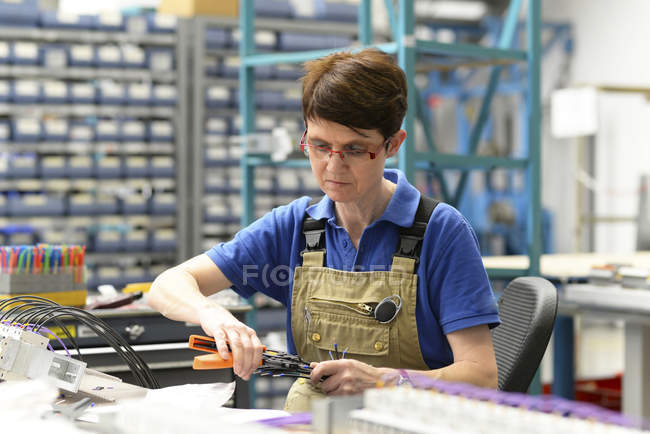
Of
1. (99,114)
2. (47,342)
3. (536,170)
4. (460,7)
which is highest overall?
(460,7)

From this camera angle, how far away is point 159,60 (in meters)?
6.72

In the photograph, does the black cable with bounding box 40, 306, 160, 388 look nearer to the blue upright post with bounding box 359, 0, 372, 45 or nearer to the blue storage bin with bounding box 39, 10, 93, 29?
the blue upright post with bounding box 359, 0, 372, 45

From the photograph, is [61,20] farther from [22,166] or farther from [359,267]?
[359,267]

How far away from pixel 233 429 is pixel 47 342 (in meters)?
0.76

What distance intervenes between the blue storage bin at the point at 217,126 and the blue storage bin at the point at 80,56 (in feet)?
3.60

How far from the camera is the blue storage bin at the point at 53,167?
21.2 feet

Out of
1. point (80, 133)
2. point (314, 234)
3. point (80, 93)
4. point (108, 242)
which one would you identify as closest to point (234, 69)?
point (80, 93)

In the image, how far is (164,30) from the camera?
672 centimetres

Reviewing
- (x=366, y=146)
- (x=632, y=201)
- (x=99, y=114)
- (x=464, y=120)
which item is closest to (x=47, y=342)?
(x=366, y=146)

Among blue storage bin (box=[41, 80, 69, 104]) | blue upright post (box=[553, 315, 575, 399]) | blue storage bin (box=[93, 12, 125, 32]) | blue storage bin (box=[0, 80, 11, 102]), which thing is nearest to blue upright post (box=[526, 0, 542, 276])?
blue upright post (box=[553, 315, 575, 399])

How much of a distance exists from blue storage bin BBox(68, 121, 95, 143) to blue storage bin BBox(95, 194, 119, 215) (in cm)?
50

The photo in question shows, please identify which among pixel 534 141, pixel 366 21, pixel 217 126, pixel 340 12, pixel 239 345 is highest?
pixel 340 12

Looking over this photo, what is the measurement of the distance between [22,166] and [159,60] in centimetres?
146

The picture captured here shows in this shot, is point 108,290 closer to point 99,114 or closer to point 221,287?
point 221,287
